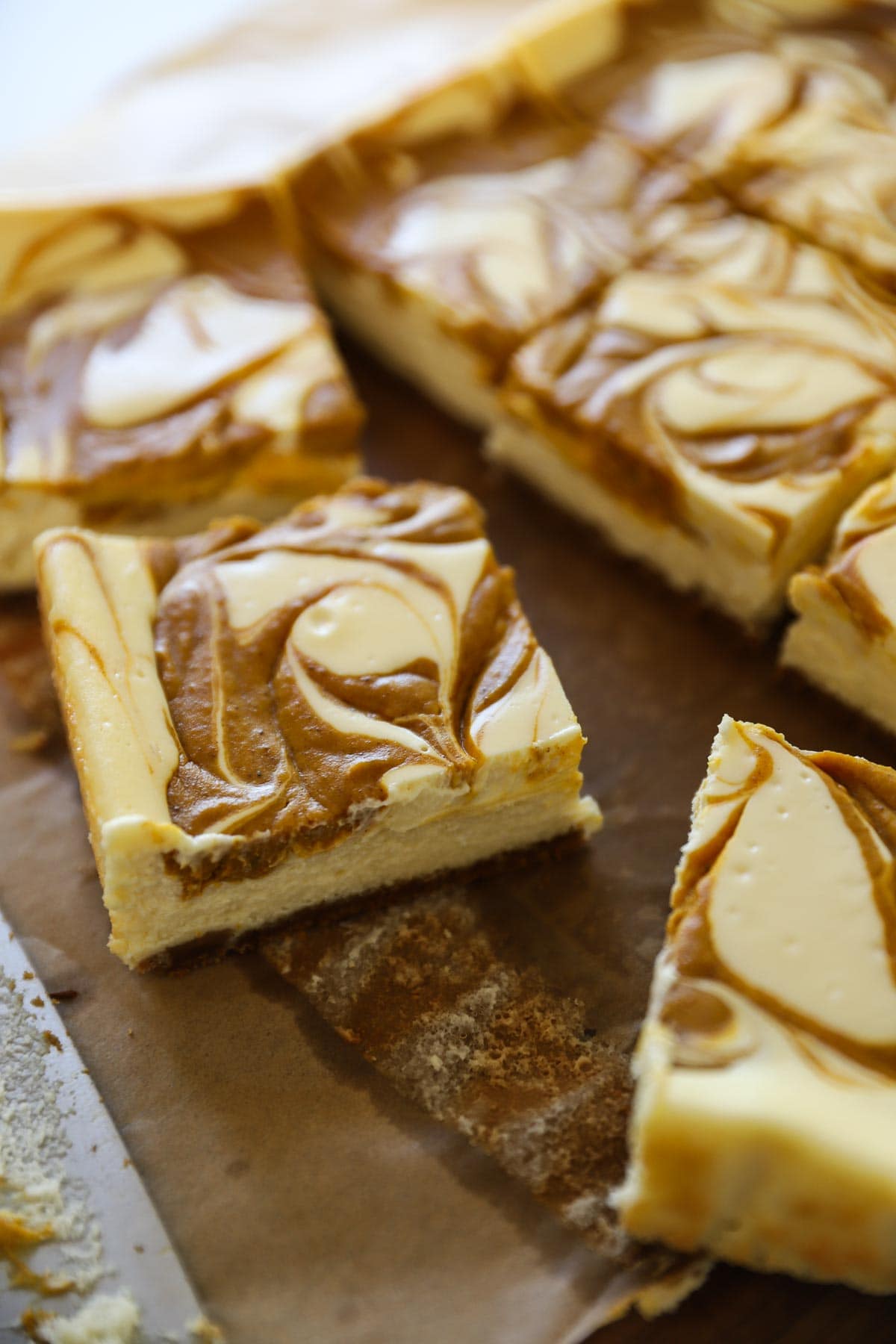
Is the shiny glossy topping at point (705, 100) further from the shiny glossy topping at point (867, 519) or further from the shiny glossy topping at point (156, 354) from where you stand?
the shiny glossy topping at point (867, 519)

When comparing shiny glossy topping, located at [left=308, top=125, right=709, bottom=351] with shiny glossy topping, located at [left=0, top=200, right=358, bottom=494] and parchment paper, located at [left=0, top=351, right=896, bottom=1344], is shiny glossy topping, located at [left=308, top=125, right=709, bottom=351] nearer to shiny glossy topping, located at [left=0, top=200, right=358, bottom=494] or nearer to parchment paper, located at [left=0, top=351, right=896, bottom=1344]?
shiny glossy topping, located at [left=0, top=200, right=358, bottom=494]

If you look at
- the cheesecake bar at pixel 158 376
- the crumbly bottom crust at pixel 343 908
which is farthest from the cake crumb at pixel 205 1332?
the cheesecake bar at pixel 158 376

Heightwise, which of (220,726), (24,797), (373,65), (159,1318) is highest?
(373,65)

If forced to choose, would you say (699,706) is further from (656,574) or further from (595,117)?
(595,117)

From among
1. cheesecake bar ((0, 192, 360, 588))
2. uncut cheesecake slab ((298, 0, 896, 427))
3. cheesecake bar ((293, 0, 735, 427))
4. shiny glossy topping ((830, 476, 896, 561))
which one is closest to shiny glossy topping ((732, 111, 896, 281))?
uncut cheesecake slab ((298, 0, 896, 427))

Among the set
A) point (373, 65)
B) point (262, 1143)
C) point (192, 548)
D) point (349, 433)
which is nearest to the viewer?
point (262, 1143)

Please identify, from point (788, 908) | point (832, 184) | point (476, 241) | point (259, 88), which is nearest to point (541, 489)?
point (476, 241)

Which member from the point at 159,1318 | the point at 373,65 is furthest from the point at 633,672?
the point at 373,65
